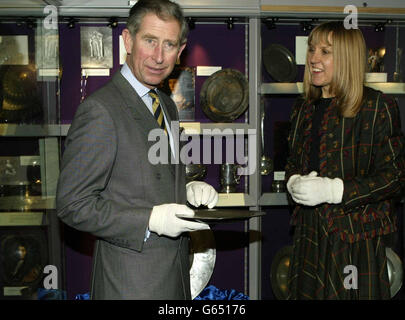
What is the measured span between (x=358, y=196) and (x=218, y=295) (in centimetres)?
152

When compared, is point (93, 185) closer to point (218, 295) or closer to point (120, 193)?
point (120, 193)

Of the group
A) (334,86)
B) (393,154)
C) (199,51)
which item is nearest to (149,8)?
(334,86)

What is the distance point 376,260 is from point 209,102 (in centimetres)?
152

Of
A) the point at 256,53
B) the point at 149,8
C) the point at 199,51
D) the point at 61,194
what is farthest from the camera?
the point at 199,51

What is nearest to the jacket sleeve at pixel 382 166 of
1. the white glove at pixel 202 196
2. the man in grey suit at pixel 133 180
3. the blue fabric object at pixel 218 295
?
the white glove at pixel 202 196

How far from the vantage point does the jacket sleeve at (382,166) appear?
2.02 m

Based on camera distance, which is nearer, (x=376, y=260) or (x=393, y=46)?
(x=376, y=260)

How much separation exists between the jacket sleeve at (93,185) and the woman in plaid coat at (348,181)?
977 mm

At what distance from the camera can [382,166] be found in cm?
206

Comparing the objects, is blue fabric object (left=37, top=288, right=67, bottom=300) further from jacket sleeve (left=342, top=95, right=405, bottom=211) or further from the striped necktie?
jacket sleeve (left=342, top=95, right=405, bottom=211)

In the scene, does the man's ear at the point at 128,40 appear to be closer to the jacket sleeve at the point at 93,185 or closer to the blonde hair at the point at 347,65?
the jacket sleeve at the point at 93,185

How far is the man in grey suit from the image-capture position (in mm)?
1432

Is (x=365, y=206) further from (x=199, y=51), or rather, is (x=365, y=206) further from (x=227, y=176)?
(x=199, y=51)

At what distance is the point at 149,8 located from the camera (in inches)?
64.4
